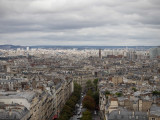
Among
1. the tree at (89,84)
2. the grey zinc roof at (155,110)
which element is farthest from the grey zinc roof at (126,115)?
the tree at (89,84)

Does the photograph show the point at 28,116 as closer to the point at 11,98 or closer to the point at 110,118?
the point at 11,98

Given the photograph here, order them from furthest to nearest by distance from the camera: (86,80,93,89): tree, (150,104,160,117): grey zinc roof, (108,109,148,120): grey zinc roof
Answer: (86,80,93,89): tree < (108,109,148,120): grey zinc roof < (150,104,160,117): grey zinc roof

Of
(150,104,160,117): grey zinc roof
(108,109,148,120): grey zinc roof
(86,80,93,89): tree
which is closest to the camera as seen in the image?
(150,104,160,117): grey zinc roof

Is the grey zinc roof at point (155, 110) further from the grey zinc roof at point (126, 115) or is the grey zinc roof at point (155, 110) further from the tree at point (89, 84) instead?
the tree at point (89, 84)

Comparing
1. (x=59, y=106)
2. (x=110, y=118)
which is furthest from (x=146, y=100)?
(x=59, y=106)

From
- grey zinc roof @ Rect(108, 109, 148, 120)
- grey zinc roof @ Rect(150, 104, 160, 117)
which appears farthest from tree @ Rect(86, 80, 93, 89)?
grey zinc roof @ Rect(108, 109, 148, 120)

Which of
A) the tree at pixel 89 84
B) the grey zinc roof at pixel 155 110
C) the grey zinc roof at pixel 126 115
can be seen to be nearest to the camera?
the grey zinc roof at pixel 155 110

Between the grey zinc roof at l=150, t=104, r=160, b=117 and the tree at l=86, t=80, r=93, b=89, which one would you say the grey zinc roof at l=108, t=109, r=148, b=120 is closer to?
the grey zinc roof at l=150, t=104, r=160, b=117

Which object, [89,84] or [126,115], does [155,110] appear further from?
[89,84]

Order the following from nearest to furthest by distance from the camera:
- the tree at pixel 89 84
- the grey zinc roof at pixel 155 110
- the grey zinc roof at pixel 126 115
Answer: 1. the grey zinc roof at pixel 155 110
2. the grey zinc roof at pixel 126 115
3. the tree at pixel 89 84

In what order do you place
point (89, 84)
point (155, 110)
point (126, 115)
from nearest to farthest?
point (126, 115), point (155, 110), point (89, 84)

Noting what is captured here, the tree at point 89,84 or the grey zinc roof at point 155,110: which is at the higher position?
the grey zinc roof at point 155,110

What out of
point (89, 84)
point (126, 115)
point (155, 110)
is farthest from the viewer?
point (89, 84)

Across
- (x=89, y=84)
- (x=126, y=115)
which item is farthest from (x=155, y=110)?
(x=89, y=84)
